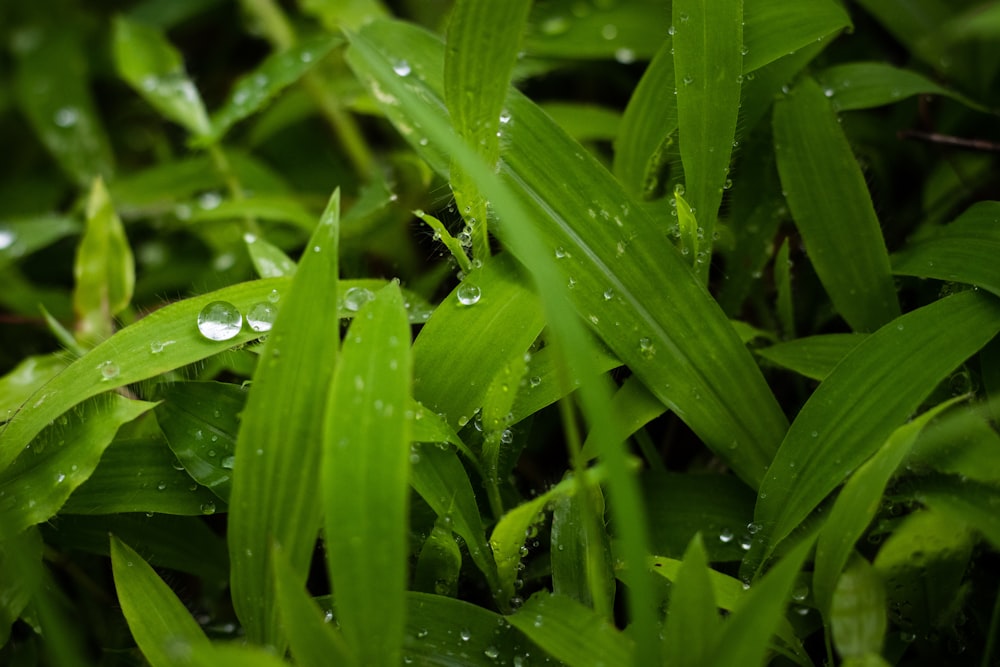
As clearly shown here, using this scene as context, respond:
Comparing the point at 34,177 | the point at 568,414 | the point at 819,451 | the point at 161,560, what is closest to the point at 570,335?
the point at 568,414

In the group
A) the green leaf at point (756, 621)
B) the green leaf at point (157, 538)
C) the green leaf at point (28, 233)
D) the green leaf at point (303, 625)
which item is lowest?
the green leaf at point (756, 621)

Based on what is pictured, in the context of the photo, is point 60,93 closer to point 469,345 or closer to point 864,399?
point 469,345

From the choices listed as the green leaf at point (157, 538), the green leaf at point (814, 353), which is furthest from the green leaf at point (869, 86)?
the green leaf at point (157, 538)

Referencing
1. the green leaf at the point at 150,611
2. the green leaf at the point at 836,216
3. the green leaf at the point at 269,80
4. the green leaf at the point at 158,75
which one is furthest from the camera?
the green leaf at the point at 158,75

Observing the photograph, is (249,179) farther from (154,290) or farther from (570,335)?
(570,335)

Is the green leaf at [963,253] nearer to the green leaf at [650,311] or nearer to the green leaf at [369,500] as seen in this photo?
the green leaf at [650,311]
